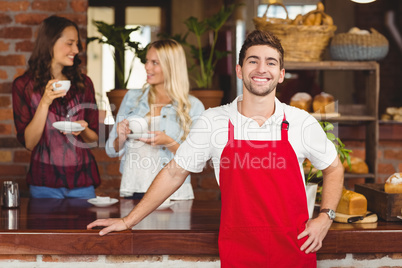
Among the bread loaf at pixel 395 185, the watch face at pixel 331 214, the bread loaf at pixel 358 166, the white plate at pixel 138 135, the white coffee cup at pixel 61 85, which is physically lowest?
the bread loaf at pixel 358 166

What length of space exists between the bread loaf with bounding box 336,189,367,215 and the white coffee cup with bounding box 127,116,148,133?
925 mm

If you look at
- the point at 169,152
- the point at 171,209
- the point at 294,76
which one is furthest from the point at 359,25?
the point at 171,209

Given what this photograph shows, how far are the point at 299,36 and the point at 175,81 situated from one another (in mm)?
1258

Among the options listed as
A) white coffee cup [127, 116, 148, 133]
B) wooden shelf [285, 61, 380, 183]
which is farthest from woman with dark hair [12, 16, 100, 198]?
wooden shelf [285, 61, 380, 183]

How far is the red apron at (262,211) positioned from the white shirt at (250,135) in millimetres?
48

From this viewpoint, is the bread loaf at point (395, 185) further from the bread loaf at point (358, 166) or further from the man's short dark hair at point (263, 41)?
the bread loaf at point (358, 166)

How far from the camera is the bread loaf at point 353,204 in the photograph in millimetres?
1995

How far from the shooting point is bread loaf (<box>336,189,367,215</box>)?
6.55ft

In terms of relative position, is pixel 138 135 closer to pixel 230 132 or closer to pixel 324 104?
pixel 230 132

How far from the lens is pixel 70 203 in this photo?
234 centimetres

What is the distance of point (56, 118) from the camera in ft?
→ 8.68

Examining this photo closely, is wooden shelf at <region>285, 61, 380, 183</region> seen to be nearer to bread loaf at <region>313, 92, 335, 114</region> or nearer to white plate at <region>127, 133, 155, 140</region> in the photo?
bread loaf at <region>313, 92, 335, 114</region>

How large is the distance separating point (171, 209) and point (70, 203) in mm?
458

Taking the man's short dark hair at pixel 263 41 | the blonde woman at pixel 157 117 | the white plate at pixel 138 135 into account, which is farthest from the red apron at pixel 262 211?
the blonde woman at pixel 157 117
